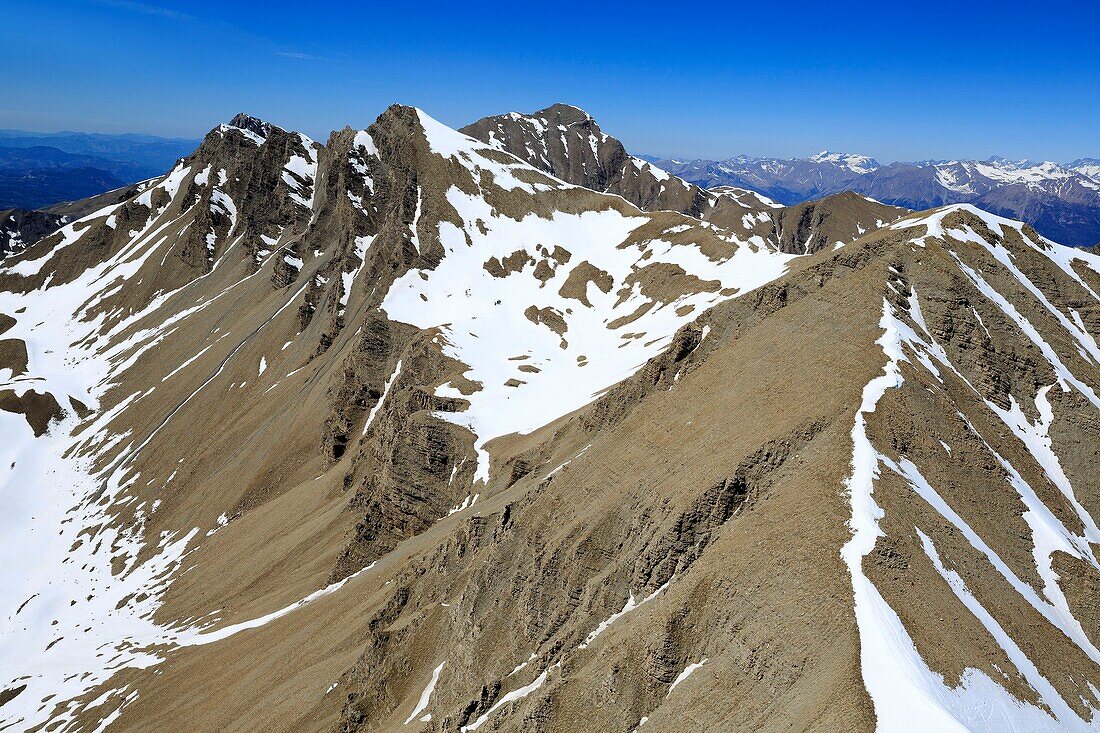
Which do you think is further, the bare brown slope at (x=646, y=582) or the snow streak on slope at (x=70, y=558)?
the snow streak on slope at (x=70, y=558)

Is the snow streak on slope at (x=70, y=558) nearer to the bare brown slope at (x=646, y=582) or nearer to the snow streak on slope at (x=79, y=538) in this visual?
the snow streak on slope at (x=79, y=538)

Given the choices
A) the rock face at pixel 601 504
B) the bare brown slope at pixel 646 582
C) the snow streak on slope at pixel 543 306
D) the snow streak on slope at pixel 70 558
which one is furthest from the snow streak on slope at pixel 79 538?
the snow streak on slope at pixel 543 306

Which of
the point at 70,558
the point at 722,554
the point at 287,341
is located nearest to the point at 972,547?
the point at 722,554

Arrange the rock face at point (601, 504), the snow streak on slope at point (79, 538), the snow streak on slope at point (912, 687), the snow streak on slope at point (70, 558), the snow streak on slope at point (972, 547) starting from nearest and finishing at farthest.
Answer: the snow streak on slope at point (912, 687) < the snow streak on slope at point (972, 547) < the rock face at point (601, 504) < the snow streak on slope at point (79, 538) < the snow streak on slope at point (70, 558)

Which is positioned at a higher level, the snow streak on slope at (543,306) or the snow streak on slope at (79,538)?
the snow streak on slope at (543,306)

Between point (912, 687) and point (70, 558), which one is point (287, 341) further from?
point (912, 687)

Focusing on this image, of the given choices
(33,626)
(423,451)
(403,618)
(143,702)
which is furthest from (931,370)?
(33,626)
